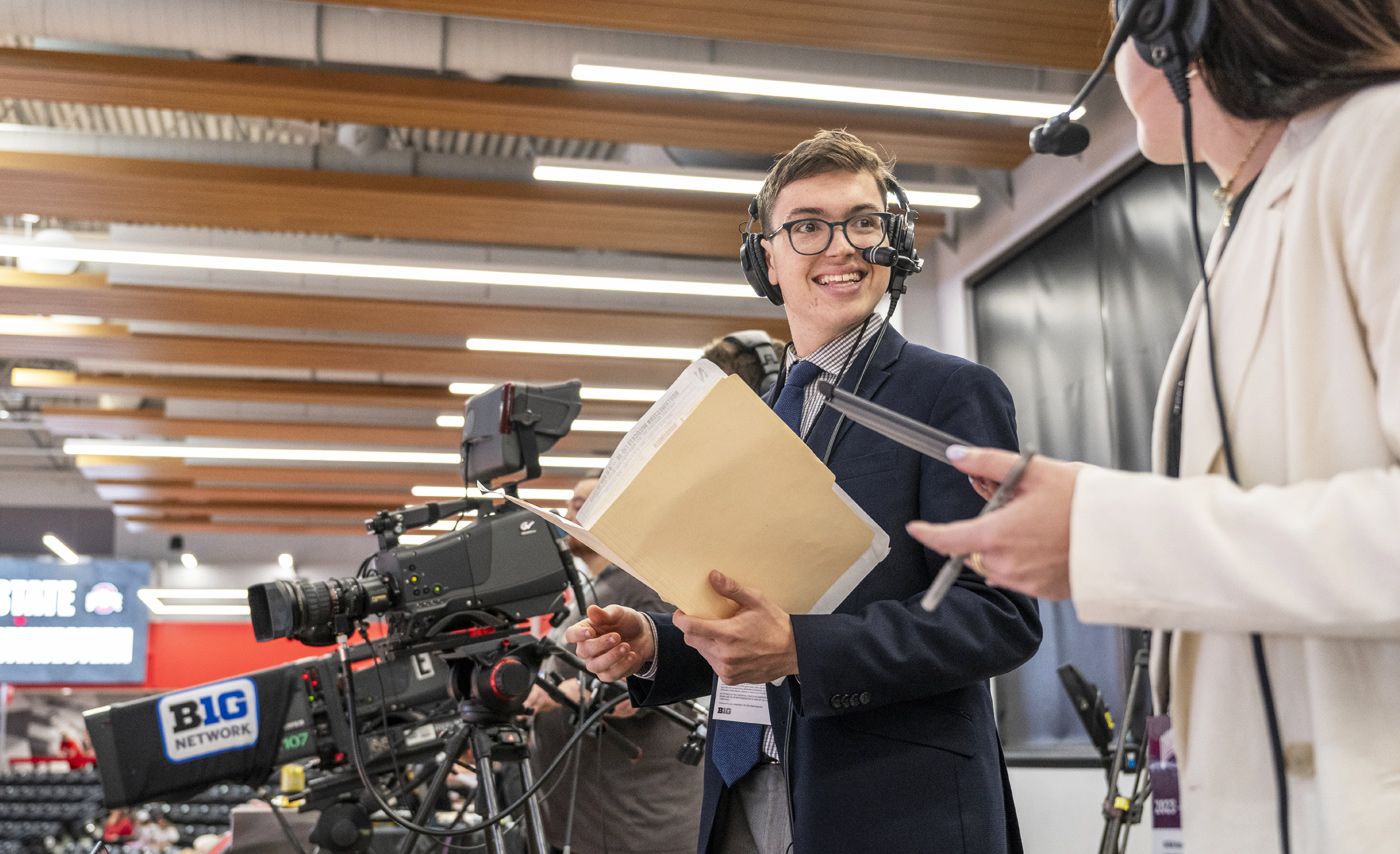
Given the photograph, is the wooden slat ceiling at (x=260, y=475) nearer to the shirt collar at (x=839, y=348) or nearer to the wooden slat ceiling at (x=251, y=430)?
the wooden slat ceiling at (x=251, y=430)

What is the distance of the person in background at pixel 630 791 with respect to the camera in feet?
10.2

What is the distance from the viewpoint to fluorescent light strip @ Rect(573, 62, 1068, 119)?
4445 millimetres

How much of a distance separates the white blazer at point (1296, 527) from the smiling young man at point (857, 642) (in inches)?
15.3

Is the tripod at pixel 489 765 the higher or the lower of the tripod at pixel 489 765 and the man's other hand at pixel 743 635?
the lower

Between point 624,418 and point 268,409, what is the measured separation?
3.10 m

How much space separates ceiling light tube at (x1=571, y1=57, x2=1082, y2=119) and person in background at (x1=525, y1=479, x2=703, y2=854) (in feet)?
6.43

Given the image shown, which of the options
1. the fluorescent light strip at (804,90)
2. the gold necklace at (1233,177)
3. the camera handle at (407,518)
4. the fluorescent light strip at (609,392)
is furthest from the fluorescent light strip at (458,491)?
the gold necklace at (1233,177)

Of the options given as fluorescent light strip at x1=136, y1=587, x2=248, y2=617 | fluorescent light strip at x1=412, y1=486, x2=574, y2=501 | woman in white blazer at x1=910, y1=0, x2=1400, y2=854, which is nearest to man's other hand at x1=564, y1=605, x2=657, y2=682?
woman in white blazer at x1=910, y1=0, x2=1400, y2=854

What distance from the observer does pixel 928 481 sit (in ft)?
4.34

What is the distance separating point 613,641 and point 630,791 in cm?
186

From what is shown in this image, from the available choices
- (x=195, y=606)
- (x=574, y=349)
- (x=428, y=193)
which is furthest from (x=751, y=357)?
(x=195, y=606)

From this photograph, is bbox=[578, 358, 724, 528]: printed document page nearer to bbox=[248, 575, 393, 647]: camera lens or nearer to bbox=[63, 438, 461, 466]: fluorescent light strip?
bbox=[248, 575, 393, 647]: camera lens

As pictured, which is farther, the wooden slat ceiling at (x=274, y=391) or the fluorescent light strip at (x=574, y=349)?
the wooden slat ceiling at (x=274, y=391)

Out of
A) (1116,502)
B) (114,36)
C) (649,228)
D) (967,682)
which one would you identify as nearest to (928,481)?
(967,682)
